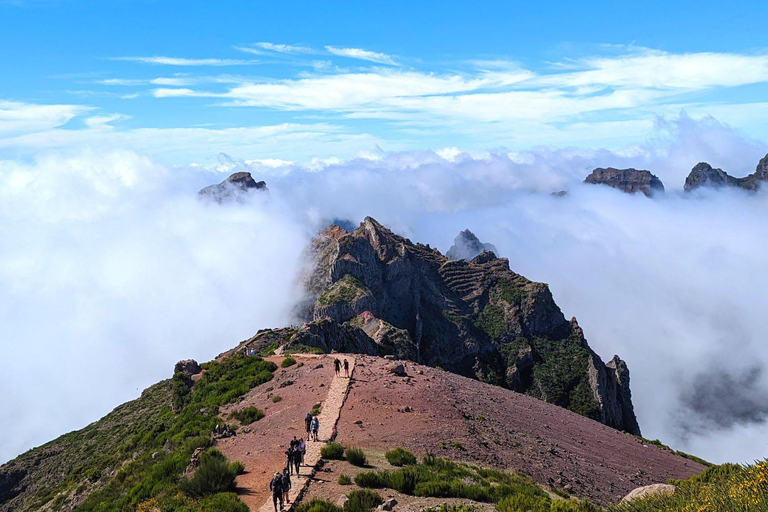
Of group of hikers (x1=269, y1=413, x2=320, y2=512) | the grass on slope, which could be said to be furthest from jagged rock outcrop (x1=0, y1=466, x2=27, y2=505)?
group of hikers (x1=269, y1=413, x2=320, y2=512)

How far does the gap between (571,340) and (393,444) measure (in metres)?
122

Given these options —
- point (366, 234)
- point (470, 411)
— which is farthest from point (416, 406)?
point (366, 234)

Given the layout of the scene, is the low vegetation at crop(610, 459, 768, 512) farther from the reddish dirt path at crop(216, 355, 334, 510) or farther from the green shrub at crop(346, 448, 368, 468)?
the reddish dirt path at crop(216, 355, 334, 510)

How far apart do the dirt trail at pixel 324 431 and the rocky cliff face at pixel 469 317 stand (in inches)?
2530

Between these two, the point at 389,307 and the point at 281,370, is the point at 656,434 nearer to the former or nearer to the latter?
the point at 389,307

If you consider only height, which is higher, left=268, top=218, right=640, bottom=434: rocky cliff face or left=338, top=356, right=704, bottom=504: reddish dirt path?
left=268, top=218, right=640, bottom=434: rocky cliff face

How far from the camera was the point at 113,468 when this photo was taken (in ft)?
108

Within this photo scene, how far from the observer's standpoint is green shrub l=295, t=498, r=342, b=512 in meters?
18.1

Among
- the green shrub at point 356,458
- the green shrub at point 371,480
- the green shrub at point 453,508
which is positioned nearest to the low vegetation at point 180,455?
the green shrub at point 371,480

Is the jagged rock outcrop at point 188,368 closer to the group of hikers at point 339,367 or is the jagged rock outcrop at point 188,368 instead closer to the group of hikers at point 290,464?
the group of hikers at point 339,367

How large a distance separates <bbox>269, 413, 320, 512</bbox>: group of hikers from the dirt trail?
0.27 meters

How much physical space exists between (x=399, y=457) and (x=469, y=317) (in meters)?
122

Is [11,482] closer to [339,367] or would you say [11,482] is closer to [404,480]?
[339,367]

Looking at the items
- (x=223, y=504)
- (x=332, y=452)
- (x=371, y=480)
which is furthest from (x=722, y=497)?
(x=223, y=504)
